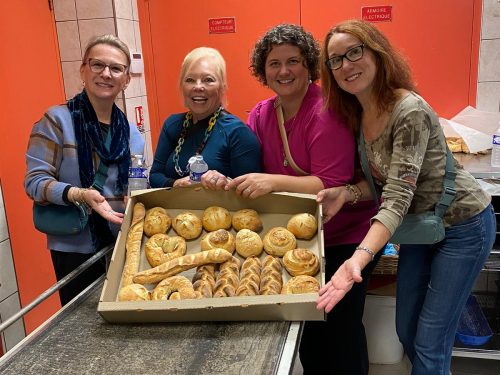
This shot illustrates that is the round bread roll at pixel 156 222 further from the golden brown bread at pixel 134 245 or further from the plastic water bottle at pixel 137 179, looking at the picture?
the plastic water bottle at pixel 137 179

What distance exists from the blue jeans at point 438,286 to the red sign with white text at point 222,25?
1.80 meters

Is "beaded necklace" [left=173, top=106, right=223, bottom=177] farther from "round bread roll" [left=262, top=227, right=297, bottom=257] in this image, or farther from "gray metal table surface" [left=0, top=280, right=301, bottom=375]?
"gray metal table surface" [left=0, top=280, right=301, bottom=375]

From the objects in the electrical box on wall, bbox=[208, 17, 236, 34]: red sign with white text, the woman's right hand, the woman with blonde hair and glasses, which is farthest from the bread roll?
bbox=[208, 17, 236, 34]: red sign with white text

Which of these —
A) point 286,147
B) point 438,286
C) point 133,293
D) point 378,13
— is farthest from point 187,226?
point 378,13

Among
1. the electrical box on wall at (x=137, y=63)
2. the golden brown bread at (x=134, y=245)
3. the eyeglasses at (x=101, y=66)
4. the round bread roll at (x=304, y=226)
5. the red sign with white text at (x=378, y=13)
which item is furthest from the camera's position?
the electrical box on wall at (x=137, y=63)

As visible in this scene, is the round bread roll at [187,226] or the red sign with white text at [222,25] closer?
the round bread roll at [187,226]

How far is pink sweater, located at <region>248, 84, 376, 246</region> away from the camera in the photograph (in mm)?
1460

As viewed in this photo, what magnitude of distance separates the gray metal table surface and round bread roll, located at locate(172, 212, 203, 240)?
35 centimetres

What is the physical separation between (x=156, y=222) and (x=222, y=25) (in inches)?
69.7

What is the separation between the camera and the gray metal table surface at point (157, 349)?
990 millimetres

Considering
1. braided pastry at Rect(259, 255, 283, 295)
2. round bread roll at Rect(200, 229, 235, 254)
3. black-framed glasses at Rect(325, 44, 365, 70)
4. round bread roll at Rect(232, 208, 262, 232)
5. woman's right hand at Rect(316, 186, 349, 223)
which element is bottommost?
braided pastry at Rect(259, 255, 283, 295)

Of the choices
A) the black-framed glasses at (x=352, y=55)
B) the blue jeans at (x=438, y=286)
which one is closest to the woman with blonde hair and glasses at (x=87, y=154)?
the black-framed glasses at (x=352, y=55)

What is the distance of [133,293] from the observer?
117cm

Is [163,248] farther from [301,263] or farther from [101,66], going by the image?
[101,66]
